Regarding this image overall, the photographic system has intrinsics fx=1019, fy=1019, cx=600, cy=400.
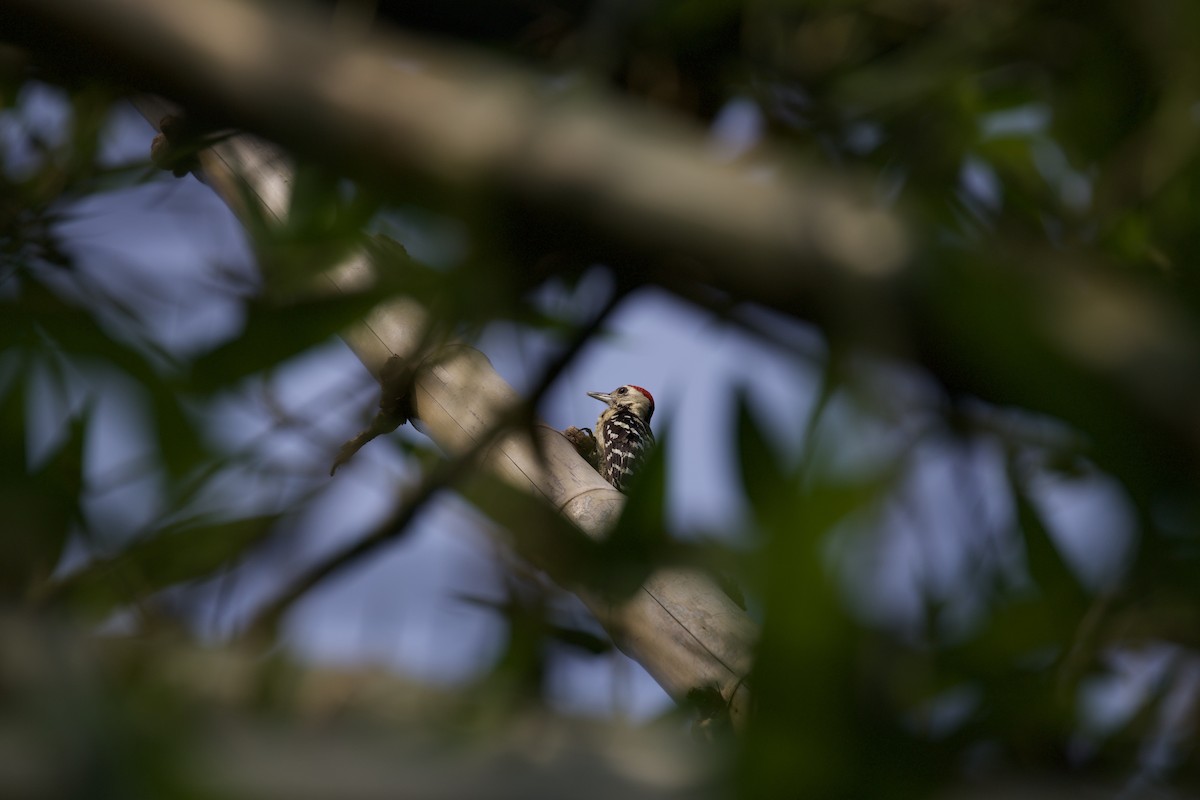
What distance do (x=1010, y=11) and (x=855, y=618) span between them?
64cm

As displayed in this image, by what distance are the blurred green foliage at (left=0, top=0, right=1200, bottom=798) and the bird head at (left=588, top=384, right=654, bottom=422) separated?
421cm

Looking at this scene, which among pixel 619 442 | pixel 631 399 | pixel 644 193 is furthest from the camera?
pixel 631 399

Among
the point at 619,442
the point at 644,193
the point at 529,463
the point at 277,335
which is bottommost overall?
→ the point at 619,442

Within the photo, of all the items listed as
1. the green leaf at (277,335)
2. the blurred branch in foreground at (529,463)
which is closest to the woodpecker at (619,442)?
the blurred branch in foreground at (529,463)

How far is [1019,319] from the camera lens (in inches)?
16.8

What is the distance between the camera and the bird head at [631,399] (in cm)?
529

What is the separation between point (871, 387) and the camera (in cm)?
46

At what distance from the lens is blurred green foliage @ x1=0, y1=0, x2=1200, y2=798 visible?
41 cm

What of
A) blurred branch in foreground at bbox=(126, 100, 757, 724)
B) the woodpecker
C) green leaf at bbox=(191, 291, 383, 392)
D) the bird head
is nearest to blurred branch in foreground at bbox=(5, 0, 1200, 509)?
green leaf at bbox=(191, 291, 383, 392)

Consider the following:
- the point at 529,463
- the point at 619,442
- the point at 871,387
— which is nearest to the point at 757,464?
the point at 871,387

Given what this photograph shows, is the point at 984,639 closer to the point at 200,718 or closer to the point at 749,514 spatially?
the point at 749,514

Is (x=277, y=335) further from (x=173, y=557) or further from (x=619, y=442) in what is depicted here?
(x=619, y=442)

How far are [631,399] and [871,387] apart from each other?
506 cm

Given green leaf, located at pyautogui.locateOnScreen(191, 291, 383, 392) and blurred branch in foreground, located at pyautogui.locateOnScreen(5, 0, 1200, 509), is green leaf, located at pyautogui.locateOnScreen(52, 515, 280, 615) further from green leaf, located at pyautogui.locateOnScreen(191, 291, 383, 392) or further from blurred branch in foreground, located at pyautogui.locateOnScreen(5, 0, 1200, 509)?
blurred branch in foreground, located at pyautogui.locateOnScreen(5, 0, 1200, 509)
